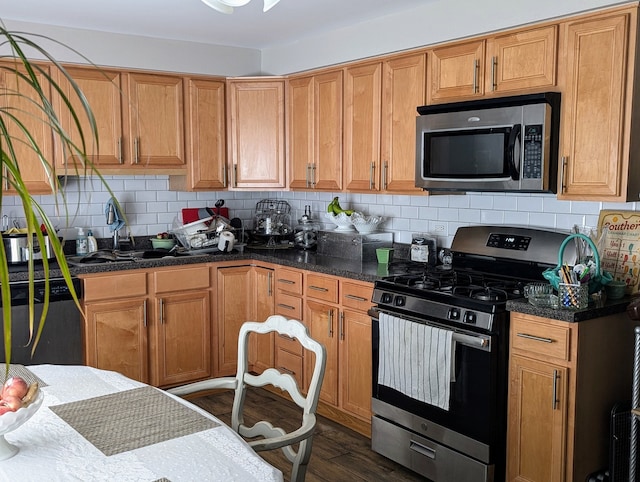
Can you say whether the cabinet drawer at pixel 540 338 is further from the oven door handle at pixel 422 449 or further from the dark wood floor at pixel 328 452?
the dark wood floor at pixel 328 452

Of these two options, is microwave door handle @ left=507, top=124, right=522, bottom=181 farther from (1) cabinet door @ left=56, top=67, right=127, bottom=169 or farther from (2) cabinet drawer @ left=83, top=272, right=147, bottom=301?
(1) cabinet door @ left=56, top=67, right=127, bottom=169

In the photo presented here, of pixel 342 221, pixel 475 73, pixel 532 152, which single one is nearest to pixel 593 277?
pixel 532 152

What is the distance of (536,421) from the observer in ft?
9.16

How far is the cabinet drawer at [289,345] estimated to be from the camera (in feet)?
13.9

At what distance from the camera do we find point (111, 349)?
4070 millimetres

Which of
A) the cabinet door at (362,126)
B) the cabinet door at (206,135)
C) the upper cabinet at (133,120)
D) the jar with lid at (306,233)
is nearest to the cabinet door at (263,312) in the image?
the jar with lid at (306,233)

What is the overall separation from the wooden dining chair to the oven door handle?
3.48 feet

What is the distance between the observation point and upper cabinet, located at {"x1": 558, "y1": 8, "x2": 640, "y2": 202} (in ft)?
9.24

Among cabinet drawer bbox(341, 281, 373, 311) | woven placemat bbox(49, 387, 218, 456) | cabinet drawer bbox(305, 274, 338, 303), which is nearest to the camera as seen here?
woven placemat bbox(49, 387, 218, 456)

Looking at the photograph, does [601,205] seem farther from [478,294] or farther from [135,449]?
[135,449]

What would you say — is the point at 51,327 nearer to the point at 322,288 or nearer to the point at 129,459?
the point at 322,288

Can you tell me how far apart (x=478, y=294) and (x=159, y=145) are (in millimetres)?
2529

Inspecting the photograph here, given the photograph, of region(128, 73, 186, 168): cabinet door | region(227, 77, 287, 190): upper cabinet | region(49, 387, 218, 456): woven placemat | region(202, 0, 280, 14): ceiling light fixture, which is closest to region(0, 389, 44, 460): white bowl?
region(49, 387, 218, 456): woven placemat

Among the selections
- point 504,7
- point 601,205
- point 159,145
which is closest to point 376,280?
point 601,205
